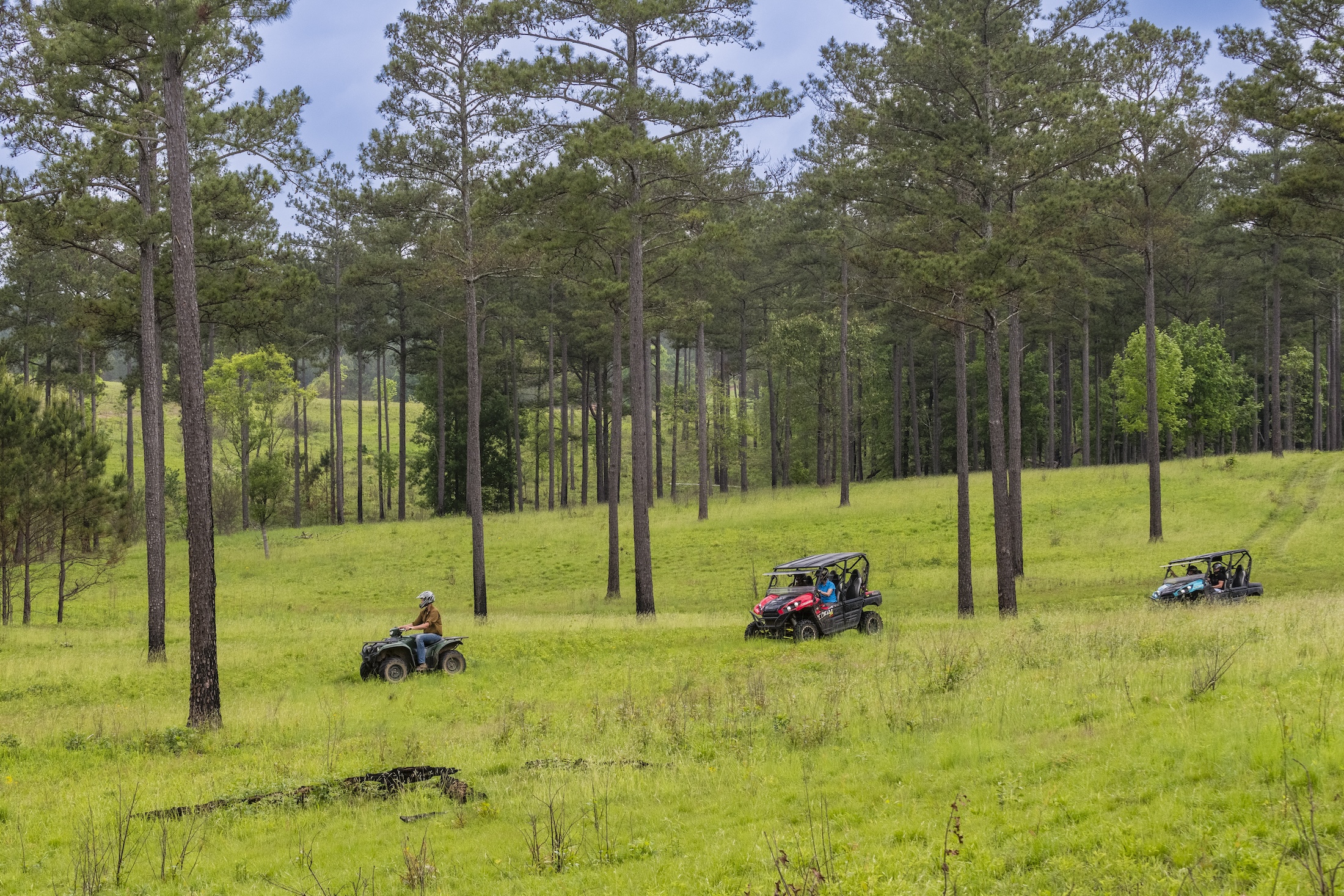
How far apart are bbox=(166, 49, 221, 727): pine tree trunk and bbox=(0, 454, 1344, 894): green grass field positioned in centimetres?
Result: 76

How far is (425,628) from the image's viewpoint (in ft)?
56.6

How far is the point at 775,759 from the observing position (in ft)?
32.7

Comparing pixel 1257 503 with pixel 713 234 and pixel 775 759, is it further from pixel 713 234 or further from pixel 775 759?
pixel 775 759

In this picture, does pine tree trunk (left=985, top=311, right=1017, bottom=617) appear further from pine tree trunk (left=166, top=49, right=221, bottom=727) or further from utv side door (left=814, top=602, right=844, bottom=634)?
pine tree trunk (left=166, top=49, right=221, bottom=727)

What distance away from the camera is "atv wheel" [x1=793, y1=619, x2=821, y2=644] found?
1864 centimetres

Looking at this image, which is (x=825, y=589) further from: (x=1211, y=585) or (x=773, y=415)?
(x=773, y=415)

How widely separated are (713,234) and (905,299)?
5508 millimetres

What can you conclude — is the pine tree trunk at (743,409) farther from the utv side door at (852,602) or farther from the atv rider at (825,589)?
the atv rider at (825,589)

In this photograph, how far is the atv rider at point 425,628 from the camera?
1691cm

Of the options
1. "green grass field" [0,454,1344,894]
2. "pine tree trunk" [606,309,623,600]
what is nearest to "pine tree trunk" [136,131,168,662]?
"green grass field" [0,454,1344,894]

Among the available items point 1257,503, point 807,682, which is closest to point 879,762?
point 807,682

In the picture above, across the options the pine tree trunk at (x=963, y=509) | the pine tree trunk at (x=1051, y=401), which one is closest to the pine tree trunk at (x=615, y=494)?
the pine tree trunk at (x=963, y=509)

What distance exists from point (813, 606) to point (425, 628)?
293 inches

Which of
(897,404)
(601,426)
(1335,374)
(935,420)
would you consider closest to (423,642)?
(601,426)
